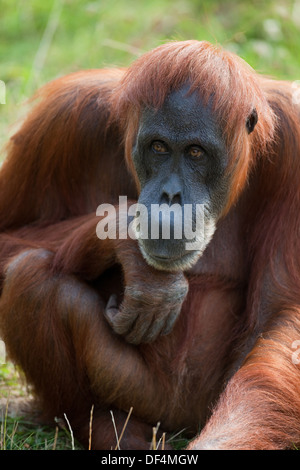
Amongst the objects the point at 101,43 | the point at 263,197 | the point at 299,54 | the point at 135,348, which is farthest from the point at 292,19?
the point at 135,348

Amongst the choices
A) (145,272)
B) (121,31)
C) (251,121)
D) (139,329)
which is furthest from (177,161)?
(121,31)

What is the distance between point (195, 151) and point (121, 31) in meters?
4.46

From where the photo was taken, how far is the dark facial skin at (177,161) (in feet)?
10.1

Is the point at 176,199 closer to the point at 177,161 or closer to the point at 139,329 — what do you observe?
the point at 177,161

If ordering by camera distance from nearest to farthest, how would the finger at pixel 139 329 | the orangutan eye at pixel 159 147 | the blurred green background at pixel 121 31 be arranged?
the orangutan eye at pixel 159 147 < the finger at pixel 139 329 < the blurred green background at pixel 121 31

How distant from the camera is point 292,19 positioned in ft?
23.1

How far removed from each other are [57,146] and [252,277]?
1075 mm

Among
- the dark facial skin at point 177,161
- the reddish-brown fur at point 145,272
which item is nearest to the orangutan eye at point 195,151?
the dark facial skin at point 177,161

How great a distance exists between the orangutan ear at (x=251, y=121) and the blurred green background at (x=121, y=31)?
10.6ft

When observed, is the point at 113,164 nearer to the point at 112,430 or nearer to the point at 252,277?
the point at 252,277

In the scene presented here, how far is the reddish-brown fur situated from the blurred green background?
265 cm

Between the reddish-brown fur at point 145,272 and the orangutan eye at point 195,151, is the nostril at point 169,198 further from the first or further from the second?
the reddish-brown fur at point 145,272

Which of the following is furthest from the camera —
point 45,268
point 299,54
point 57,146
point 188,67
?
point 299,54

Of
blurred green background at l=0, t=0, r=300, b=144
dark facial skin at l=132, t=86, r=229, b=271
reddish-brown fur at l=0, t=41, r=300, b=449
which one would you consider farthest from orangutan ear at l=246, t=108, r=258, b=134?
blurred green background at l=0, t=0, r=300, b=144
